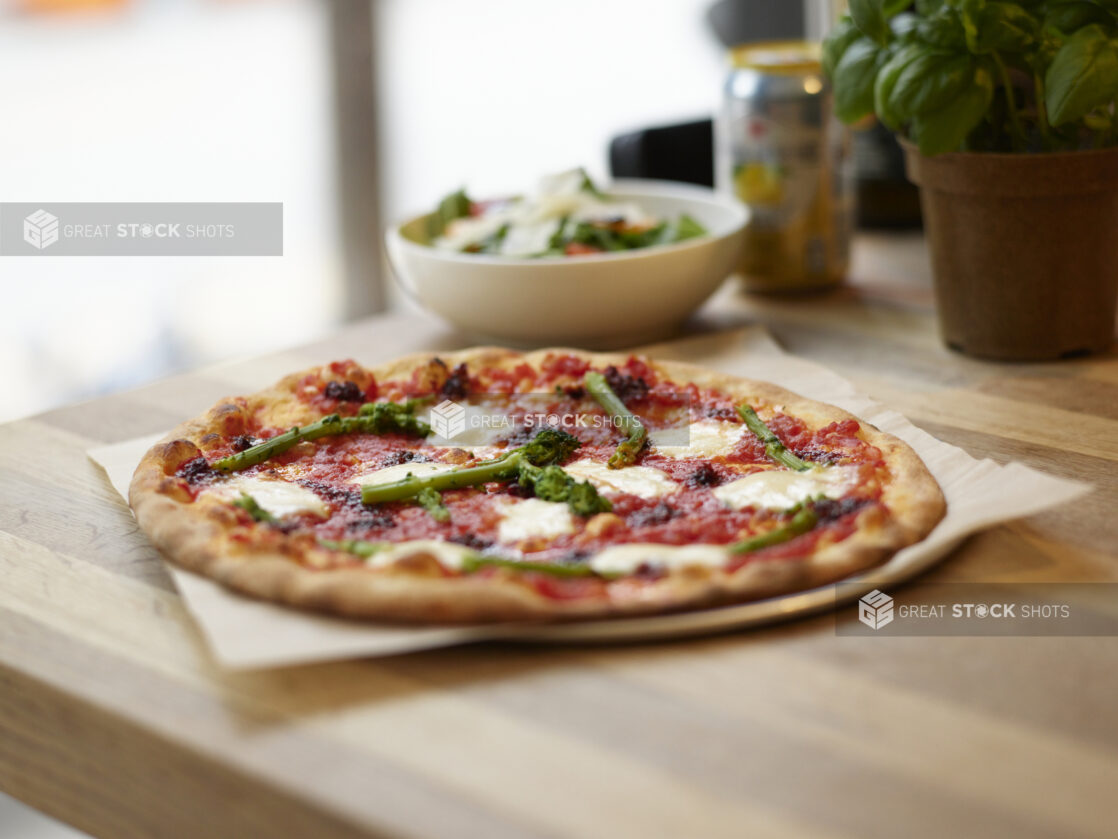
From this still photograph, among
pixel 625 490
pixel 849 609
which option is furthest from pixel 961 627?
pixel 625 490

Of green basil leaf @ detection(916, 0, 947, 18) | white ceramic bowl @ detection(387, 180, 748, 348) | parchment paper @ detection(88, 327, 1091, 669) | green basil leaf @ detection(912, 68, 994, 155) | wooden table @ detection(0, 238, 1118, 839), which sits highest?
green basil leaf @ detection(916, 0, 947, 18)

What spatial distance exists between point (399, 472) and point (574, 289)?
789 millimetres

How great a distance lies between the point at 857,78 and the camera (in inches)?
93.3

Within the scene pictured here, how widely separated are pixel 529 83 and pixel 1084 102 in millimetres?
4561

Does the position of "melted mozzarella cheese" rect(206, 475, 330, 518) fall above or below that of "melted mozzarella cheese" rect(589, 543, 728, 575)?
above

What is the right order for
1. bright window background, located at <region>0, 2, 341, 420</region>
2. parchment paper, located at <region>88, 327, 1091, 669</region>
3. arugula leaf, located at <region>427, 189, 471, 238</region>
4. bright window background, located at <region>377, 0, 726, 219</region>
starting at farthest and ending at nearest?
bright window background, located at <region>377, 0, 726, 219</region> < bright window background, located at <region>0, 2, 341, 420</region> < arugula leaf, located at <region>427, 189, 471, 238</region> < parchment paper, located at <region>88, 327, 1091, 669</region>

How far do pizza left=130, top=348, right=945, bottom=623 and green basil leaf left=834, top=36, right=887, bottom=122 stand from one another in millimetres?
613

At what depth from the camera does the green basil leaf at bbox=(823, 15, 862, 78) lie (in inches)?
95.0

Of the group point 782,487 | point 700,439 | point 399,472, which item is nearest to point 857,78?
point 700,439

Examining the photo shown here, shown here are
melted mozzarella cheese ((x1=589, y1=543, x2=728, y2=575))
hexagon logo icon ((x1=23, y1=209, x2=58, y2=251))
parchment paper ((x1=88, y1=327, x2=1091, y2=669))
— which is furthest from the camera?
hexagon logo icon ((x1=23, y1=209, x2=58, y2=251))

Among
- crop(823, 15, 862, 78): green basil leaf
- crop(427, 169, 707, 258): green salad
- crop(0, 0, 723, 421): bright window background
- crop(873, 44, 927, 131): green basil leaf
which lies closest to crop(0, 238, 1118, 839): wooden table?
crop(873, 44, 927, 131): green basil leaf

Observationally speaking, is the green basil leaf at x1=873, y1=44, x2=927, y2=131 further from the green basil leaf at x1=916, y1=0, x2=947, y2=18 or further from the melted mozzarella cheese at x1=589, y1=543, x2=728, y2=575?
the melted mozzarella cheese at x1=589, y1=543, x2=728, y2=575

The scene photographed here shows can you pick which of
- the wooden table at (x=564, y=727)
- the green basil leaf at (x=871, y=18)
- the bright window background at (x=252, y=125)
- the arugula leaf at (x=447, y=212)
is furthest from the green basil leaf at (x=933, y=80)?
the bright window background at (x=252, y=125)

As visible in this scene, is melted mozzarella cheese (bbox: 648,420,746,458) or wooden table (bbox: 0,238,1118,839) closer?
wooden table (bbox: 0,238,1118,839)
